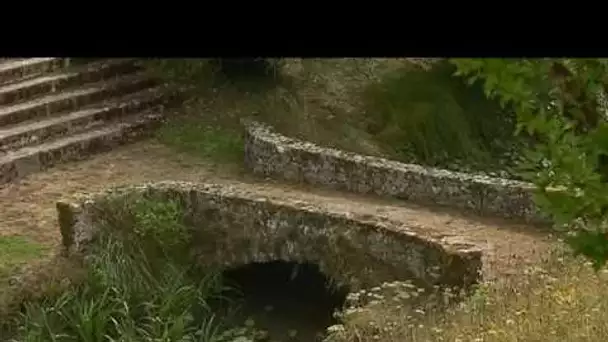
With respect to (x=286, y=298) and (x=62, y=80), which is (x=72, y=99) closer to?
(x=62, y=80)

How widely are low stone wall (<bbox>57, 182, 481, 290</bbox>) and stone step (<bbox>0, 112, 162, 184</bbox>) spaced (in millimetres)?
1580

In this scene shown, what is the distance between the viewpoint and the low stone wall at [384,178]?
8.95m

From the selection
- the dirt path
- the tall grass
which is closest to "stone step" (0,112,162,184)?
the dirt path

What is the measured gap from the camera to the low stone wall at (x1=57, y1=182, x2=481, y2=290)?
7.95m

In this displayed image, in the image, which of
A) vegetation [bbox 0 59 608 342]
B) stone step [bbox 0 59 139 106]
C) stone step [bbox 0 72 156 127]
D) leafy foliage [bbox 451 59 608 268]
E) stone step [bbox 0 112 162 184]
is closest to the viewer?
leafy foliage [bbox 451 59 608 268]

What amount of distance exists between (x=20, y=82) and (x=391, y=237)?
4852mm

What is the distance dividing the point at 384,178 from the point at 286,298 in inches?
49.9

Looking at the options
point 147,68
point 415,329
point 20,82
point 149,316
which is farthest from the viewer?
point 147,68

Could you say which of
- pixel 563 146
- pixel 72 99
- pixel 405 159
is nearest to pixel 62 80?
pixel 72 99

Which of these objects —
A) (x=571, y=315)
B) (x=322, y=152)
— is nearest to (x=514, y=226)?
(x=322, y=152)

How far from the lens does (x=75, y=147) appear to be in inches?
416

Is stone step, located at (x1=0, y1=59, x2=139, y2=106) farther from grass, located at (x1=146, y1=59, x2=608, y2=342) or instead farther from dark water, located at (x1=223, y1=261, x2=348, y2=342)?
dark water, located at (x1=223, y1=261, x2=348, y2=342)
